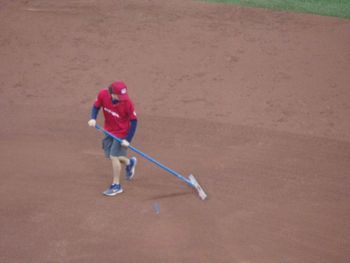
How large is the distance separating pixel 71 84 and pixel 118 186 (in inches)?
147

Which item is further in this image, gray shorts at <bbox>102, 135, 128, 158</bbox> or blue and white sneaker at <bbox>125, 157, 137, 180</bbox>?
blue and white sneaker at <bbox>125, 157, 137, 180</bbox>

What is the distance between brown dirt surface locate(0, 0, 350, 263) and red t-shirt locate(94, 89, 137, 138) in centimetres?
99

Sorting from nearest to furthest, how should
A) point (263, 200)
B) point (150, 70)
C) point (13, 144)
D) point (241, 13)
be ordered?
point (263, 200) < point (13, 144) < point (150, 70) < point (241, 13)

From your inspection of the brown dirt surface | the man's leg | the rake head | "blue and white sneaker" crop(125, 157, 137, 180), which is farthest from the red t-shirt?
the rake head

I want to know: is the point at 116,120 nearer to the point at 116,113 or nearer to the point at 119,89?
the point at 116,113

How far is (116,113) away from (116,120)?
12 centimetres

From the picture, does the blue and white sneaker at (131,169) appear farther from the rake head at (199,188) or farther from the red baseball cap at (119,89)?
the red baseball cap at (119,89)

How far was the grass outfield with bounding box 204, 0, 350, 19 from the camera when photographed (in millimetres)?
14633

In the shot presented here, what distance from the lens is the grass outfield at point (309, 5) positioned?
1463 centimetres

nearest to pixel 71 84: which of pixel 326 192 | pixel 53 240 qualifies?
pixel 53 240

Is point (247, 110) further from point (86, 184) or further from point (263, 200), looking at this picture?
point (86, 184)

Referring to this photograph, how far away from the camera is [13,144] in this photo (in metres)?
9.41

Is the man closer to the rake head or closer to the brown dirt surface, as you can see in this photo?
the brown dirt surface

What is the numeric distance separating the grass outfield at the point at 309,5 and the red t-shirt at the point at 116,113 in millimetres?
8106
